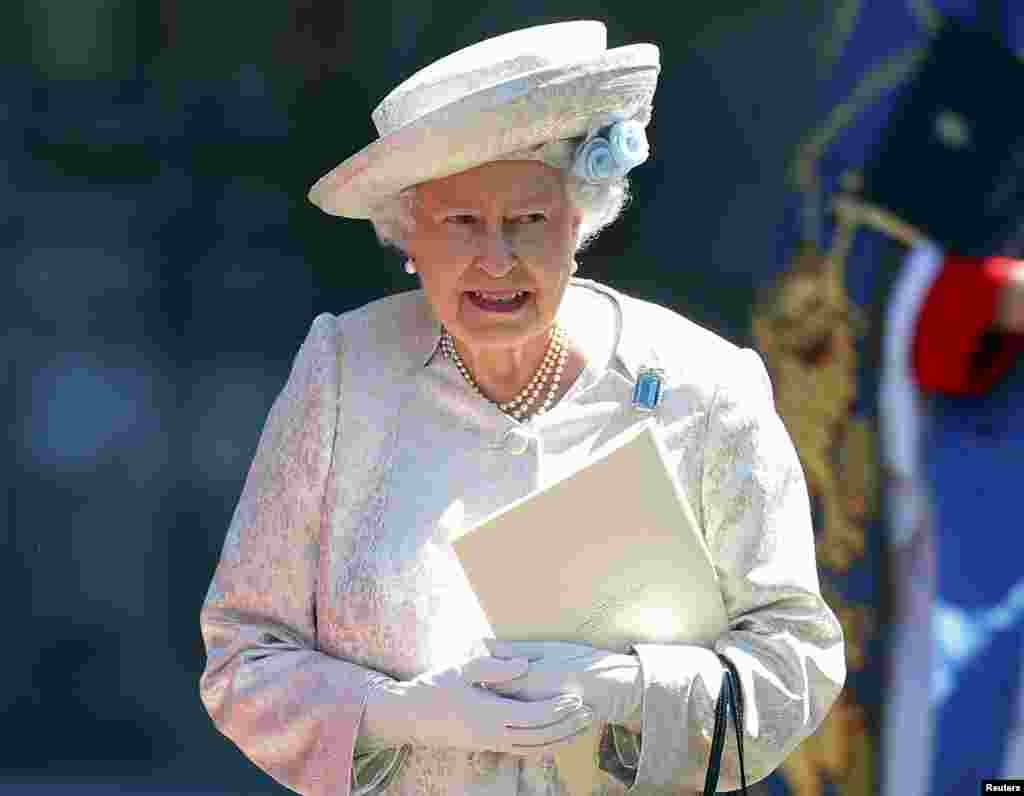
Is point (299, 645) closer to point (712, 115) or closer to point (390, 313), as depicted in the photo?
point (390, 313)

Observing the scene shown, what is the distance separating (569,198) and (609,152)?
9 cm

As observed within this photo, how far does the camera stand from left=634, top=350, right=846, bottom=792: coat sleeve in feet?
10.8

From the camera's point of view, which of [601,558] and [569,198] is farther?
[569,198]

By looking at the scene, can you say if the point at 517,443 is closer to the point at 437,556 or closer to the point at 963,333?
the point at 437,556

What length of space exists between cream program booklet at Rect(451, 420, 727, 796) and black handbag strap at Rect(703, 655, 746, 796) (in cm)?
10

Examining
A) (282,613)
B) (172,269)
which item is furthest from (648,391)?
(172,269)

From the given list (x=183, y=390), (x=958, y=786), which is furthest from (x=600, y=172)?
(x=183, y=390)

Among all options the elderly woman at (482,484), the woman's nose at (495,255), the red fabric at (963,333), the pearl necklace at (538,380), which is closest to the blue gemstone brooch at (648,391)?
the elderly woman at (482,484)

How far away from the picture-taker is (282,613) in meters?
3.42

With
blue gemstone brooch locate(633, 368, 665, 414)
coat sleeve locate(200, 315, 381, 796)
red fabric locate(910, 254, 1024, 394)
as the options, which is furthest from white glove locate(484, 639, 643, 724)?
red fabric locate(910, 254, 1024, 394)

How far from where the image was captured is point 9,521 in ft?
19.1

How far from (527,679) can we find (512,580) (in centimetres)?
13

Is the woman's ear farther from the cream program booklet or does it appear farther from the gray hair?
the cream program booklet

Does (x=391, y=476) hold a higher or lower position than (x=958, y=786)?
higher
